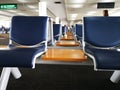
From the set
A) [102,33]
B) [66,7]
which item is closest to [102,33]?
[102,33]

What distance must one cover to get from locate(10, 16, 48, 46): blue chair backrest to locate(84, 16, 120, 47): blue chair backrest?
547mm

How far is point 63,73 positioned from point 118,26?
1.40 m

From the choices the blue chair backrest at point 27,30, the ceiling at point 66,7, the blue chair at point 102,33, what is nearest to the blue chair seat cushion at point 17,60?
the blue chair backrest at point 27,30

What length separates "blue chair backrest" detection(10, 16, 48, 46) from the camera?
2332 mm

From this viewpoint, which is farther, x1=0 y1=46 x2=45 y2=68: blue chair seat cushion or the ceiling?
the ceiling

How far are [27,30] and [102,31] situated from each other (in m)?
0.96

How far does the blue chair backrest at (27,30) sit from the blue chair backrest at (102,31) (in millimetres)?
547

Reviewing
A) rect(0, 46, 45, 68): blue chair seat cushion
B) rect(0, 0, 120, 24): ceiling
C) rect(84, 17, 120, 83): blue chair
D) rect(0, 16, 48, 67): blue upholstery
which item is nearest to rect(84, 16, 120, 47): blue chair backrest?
rect(84, 17, 120, 83): blue chair

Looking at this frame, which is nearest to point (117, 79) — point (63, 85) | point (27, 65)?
point (63, 85)

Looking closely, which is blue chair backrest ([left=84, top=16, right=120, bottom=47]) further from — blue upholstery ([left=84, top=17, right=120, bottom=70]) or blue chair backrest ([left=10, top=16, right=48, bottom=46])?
blue chair backrest ([left=10, top=16, right=48, bottom=46])

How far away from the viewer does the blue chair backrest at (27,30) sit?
2332 millimetres

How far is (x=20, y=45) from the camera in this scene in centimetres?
244

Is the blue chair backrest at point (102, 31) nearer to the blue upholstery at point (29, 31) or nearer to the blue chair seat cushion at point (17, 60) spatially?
the blue upholstery at point (29, 31)

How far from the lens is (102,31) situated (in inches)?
89.8
